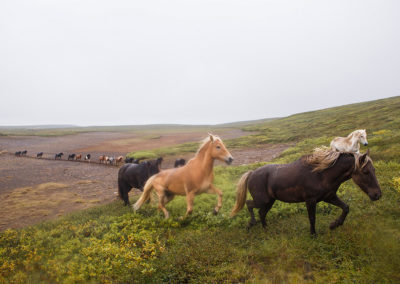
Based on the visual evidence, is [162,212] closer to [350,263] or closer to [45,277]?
[45,277]

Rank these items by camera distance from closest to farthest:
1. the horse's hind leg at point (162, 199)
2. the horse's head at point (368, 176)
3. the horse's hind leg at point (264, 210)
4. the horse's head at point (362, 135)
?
the horse's head at point (368, 176) → the horse's hind leg at point (264, 210) → the horse's hind leg at point (162, 199) → the horse's head at point (362, 135)

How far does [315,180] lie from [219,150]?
8.19ft

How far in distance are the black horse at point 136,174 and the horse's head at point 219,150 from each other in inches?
144

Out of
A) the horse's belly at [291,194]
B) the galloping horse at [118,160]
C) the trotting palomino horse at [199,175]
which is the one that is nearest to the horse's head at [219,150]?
the trotting palomino horse at [199,175]

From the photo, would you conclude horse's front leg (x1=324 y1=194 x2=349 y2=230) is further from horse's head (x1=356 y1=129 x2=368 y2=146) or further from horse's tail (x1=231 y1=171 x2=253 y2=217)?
horse's head (x1=356 y1=129 x2=368 y2=146)

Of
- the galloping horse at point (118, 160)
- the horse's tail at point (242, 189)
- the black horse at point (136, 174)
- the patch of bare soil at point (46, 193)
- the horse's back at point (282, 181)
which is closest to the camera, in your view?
the horse's back at point (282, 181)

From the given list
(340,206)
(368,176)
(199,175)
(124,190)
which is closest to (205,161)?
(199,175)

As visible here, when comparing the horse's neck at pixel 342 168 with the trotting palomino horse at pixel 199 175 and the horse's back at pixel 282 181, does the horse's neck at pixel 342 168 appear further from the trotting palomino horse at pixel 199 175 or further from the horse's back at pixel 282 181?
the trotting palomino horse at pixel 199 175

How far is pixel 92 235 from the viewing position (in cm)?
706

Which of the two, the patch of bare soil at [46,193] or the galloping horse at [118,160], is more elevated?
the galloping horse at [118,160]

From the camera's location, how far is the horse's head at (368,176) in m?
4.77

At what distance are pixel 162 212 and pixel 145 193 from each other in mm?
1006

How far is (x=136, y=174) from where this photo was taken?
9414 millimetres

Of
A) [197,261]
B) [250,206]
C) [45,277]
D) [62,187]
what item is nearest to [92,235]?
[45,277]
